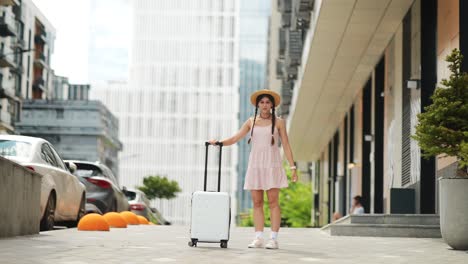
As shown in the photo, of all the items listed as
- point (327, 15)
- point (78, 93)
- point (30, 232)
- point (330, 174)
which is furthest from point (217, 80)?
point (30, 232)

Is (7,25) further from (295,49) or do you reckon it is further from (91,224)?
(91,224)

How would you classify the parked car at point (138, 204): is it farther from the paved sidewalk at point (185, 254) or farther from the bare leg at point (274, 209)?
the paved sidewalk at point (185, 254)

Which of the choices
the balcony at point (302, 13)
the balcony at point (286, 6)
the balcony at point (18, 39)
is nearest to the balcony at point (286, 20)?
the balcony at point (286, 6)

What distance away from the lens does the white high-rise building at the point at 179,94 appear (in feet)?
507

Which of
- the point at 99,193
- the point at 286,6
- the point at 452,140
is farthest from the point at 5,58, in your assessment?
the point at 452,140

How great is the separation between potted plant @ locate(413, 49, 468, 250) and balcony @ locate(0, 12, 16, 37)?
50.7 m

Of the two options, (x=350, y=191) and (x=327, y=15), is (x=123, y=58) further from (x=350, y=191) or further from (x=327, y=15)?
(x=327, y=15)

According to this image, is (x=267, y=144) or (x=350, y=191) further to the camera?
(x=350, y=191)

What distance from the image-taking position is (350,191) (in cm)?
3631

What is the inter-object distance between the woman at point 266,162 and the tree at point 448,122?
1662 millimetres

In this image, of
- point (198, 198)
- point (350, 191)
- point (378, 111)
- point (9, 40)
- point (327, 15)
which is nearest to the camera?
point (198, 198)

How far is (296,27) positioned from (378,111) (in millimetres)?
4453

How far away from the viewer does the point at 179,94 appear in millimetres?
159625

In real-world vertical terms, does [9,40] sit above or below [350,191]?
above
